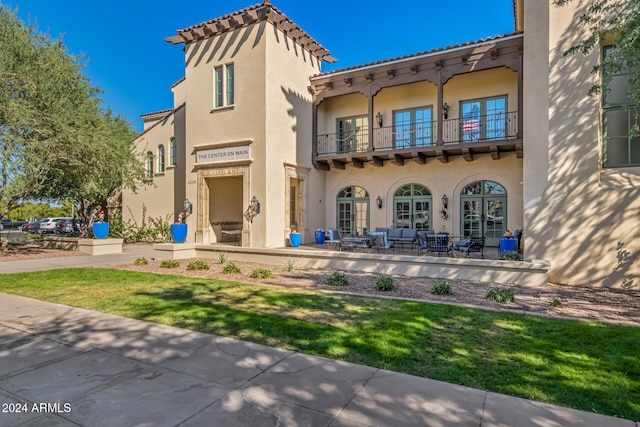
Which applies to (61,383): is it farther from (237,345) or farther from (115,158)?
(115,158)

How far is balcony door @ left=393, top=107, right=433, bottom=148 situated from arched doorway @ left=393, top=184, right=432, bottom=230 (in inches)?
77.1

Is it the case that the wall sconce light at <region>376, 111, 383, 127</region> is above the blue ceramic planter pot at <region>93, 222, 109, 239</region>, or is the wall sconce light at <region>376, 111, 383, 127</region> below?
above

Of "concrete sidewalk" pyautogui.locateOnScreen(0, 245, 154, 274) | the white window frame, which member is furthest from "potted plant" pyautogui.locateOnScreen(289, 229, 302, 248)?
the white window frame

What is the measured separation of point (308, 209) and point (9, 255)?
12.2 metres

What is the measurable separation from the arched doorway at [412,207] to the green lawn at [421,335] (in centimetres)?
959

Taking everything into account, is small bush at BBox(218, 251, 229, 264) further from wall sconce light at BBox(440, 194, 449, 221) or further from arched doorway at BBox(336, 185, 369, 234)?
wall sconce light at BBox(440, 194, 449, 221)

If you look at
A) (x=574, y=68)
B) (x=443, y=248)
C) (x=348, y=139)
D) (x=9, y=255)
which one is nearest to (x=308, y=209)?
(x=348, y=139)

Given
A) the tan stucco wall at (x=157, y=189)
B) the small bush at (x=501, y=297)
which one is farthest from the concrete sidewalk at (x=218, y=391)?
the tan stucco wall at (x=157, y=189)

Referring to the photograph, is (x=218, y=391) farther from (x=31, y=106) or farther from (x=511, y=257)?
(x=31, y=106)

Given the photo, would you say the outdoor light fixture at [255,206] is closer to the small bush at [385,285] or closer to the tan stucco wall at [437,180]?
the tan stucco wall at [437,180]

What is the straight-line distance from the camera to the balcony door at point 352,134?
1755 centimetres

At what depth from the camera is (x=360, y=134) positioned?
696 inches

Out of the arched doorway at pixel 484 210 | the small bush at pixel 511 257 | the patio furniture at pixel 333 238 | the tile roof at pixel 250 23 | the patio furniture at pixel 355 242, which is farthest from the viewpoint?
the arched doorway at pixel 484 210

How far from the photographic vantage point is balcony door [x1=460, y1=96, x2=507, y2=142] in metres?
14.7
